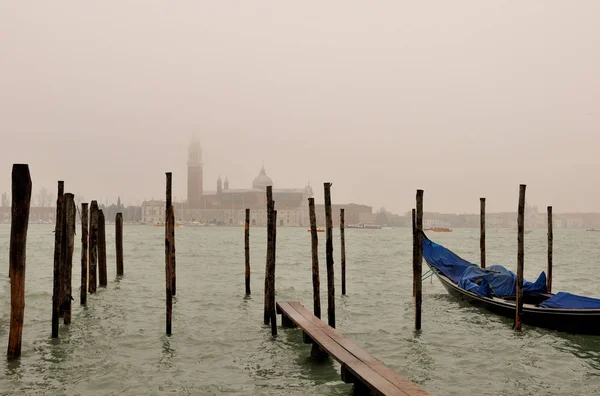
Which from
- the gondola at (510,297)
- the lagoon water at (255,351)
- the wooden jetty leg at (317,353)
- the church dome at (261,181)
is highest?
the church dome at (261,181)

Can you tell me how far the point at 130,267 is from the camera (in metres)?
19.7

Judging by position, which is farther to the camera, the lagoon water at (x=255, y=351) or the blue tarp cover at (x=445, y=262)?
the blue tarp cover at (x=445, y=262)

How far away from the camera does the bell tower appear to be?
4540 inches

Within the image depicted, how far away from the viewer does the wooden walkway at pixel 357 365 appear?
450cm

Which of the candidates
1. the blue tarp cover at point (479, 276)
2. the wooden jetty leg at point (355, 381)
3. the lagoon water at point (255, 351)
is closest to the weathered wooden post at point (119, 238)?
the lagoon water at point (255, 351)

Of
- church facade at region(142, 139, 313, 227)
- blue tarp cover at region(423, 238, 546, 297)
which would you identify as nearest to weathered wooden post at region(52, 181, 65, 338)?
blue tarp cover at region(423, 238, 546, 297)

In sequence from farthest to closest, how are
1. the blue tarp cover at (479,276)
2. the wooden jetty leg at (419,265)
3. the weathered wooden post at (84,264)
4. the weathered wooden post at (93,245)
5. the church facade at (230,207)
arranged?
the church facade at (230,207) < the weathered wooden post at (93,245) < the weathered wooden post at (84,264) < the blue tarp cover at (479,276) < the wooden jetty leg at (419,265)

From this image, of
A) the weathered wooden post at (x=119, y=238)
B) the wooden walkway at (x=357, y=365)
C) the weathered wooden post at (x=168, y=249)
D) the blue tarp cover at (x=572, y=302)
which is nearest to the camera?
the wooden walkway at (x=357, y=365)

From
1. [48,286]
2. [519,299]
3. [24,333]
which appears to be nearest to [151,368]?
[24,333]

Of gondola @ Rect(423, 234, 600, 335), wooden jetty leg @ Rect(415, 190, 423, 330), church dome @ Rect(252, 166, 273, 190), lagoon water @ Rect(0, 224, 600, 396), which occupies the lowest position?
lagoon water @ Rect(0, 224, 600, 396)

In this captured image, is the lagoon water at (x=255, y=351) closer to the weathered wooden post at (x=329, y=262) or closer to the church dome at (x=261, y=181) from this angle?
the weathered wooden post at (x=329, y=262)

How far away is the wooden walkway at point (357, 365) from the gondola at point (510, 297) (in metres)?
3.34

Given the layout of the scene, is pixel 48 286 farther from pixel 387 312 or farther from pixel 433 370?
pixel 433 370

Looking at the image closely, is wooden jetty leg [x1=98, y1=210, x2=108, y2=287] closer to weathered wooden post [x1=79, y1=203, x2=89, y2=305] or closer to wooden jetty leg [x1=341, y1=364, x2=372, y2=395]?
weathered wooden post [x1=79, y1=203, x2=89, y2=305]
